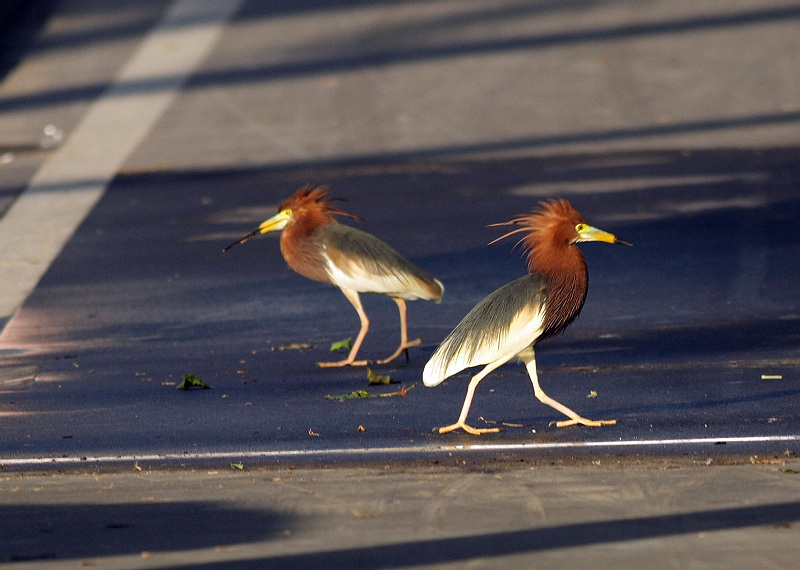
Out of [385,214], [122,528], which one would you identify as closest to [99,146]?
[385,214]

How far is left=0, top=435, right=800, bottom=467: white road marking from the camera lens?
854 centimetres

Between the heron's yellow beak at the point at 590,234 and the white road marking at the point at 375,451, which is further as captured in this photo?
the heron's yellow beak at the point at 590,234

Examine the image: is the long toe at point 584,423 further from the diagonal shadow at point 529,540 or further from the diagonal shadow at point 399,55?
the diagonal shadow at point 399,55

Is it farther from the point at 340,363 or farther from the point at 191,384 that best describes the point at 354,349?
the point at 191,384

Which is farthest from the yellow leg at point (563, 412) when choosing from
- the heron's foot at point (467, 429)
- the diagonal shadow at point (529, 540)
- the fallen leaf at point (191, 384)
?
the fallen leaf at point (191, 384)

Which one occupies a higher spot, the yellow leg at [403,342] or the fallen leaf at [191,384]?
the yellow leg at [403,342]

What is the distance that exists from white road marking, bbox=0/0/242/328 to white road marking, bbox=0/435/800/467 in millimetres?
4489

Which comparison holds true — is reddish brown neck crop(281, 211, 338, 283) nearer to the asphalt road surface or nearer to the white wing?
the asphalt road surface

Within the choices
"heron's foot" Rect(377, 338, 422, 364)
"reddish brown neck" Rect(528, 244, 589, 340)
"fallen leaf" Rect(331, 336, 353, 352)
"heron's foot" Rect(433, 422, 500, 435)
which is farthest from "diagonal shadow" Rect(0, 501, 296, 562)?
"fallen leaf" Rect(331, 336, 353, 352)

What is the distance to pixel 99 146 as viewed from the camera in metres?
19.3

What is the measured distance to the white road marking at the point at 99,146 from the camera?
48.9 ft

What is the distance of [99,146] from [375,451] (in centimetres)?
1195

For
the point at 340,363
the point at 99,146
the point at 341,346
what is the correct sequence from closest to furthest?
the point at 340,363 < the point at 341,346 < the point at 99,146

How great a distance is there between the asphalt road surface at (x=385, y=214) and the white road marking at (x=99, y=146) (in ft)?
0.20
